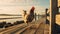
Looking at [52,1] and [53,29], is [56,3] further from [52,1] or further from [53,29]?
[53,29]

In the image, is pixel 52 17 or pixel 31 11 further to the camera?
pixel 31 11

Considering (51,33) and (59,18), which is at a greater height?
(59,18)

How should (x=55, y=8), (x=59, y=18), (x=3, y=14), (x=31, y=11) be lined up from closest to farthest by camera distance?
(x=59, y=18) → (x=55, y=8) → (x=31, y=11) → (x=3, y=14)

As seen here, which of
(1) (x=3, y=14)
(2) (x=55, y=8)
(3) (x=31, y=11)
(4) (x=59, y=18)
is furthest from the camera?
(1) (x=3, y=14)

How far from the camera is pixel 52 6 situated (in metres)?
2.47

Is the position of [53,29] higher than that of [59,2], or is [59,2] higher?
[59,2]

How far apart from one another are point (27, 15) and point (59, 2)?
7314 mm

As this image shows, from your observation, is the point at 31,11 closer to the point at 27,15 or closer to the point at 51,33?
the point at 27,15

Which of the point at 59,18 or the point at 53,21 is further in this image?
the point at 53,21

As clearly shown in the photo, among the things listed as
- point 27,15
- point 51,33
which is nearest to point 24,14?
point 27,15

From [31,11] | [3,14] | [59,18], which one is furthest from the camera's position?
[3,14]

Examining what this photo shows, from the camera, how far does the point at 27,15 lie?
31.6 ft

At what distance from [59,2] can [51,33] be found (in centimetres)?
47

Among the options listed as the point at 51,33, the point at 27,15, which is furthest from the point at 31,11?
the point at 51,33
